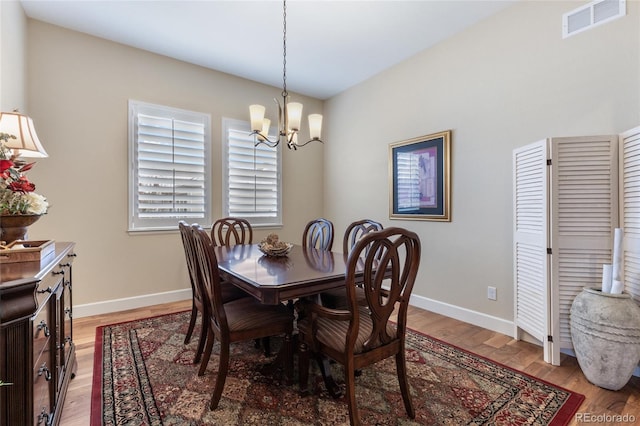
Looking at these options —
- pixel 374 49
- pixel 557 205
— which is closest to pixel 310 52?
pixel 374 49

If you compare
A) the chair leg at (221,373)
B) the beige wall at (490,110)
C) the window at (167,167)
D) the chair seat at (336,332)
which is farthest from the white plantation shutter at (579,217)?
the window at (167,167)

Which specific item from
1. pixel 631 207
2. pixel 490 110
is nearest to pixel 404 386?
pixel 631 207

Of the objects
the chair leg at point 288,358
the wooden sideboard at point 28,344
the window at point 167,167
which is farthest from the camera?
the window at point 167,167

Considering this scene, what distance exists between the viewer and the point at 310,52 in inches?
133

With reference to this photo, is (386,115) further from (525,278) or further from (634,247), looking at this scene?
(634,247)

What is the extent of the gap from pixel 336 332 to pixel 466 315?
204 cm

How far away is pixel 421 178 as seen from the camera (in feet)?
11.1

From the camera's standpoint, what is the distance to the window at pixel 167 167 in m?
3.32

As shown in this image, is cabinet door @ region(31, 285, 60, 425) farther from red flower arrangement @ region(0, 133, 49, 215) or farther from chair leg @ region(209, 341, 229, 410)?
chair leg @ region(209, 341, 229, 410)

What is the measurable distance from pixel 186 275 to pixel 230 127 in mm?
1949

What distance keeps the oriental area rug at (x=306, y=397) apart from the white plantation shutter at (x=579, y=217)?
0.62 meters

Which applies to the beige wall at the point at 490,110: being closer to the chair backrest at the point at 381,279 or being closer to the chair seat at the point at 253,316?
the chair backrest at the point at 381,279

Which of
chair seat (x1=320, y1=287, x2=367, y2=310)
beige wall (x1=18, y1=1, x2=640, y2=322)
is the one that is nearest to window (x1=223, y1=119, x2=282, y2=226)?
beige wall (x1=18, y1=1, x2=640, y2=322)

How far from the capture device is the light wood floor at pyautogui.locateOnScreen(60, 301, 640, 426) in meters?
1.69
